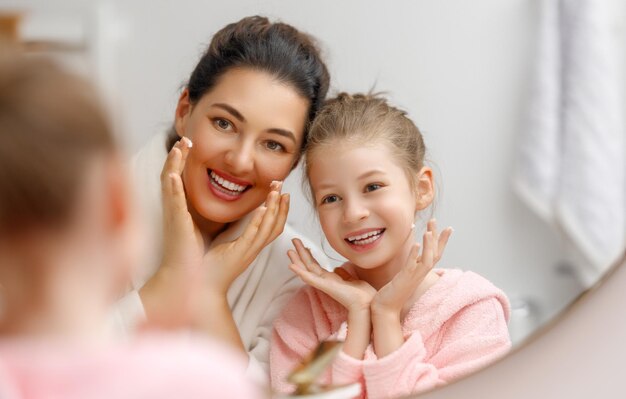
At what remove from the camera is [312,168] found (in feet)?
2.37

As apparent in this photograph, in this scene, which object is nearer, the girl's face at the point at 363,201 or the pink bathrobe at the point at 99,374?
the pink bathrobe at the point at 99,374

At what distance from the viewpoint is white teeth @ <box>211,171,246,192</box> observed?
720mm

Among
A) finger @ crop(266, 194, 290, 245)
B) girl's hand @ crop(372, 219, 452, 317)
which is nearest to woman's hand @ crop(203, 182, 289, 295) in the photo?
finger @ crop(266, 194, 290, 245)

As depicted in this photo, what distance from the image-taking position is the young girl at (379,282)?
72 cm

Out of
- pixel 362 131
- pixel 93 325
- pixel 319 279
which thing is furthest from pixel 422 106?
pixel 93 325

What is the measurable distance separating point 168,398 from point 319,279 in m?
0.27

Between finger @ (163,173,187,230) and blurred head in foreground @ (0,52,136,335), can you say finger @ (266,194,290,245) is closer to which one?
finger @ (163,173,187,230)

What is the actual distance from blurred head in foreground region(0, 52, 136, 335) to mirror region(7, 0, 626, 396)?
0.15 m

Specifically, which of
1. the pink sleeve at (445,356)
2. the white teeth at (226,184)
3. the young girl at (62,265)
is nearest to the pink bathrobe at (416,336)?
the pink sleeve at (445,356)

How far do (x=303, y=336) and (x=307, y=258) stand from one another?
6 centimetres

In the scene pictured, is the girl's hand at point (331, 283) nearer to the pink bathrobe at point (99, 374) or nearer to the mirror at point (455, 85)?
the mirror at point (455, 85)

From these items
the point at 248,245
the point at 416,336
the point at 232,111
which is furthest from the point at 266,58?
the point at 416,336

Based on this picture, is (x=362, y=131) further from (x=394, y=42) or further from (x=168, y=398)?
(x=168, y=398)

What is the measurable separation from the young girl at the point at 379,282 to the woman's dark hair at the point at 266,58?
0.02 m
